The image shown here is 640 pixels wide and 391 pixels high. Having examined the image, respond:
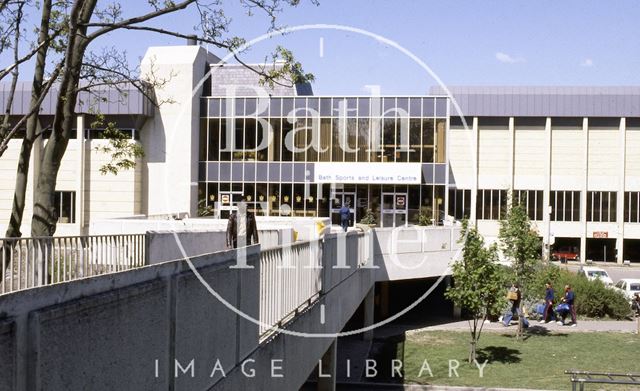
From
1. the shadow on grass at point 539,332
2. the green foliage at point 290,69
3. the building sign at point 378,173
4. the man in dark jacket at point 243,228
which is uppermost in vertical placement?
the green foliage at point 290,69

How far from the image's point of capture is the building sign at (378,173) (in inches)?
1854

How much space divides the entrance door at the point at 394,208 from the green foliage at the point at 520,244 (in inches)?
732

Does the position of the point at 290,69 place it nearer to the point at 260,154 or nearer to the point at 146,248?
the point at 146,248

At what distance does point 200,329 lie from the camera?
650 centimetres

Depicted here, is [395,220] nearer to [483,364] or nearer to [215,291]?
[483,364]

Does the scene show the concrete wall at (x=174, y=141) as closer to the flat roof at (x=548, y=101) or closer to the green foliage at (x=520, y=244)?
the flat roof at (x=548, y=101)

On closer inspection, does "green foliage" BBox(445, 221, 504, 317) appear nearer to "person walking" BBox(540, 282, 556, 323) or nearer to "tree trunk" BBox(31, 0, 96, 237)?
"person walking" BBox(540, 282, 556, 323)

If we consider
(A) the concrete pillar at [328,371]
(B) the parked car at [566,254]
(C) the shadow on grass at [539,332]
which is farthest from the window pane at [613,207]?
(A) the concrete pillar at [328,371]

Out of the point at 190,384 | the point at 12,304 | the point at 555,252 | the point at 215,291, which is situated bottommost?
the point at 555,252

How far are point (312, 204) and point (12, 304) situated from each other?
1808 inches

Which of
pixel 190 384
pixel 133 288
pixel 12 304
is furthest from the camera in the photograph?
pixel 190 384

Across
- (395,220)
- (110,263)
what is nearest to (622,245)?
(395,220)

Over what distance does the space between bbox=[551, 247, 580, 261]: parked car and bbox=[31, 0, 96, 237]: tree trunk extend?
169 feet

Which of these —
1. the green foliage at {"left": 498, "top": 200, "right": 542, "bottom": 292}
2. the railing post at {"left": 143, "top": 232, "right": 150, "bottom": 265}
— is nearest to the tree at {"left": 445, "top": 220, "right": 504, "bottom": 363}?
the green foliage at {"left": 498, "top": 200, "right": 542, "bottom": 292}
